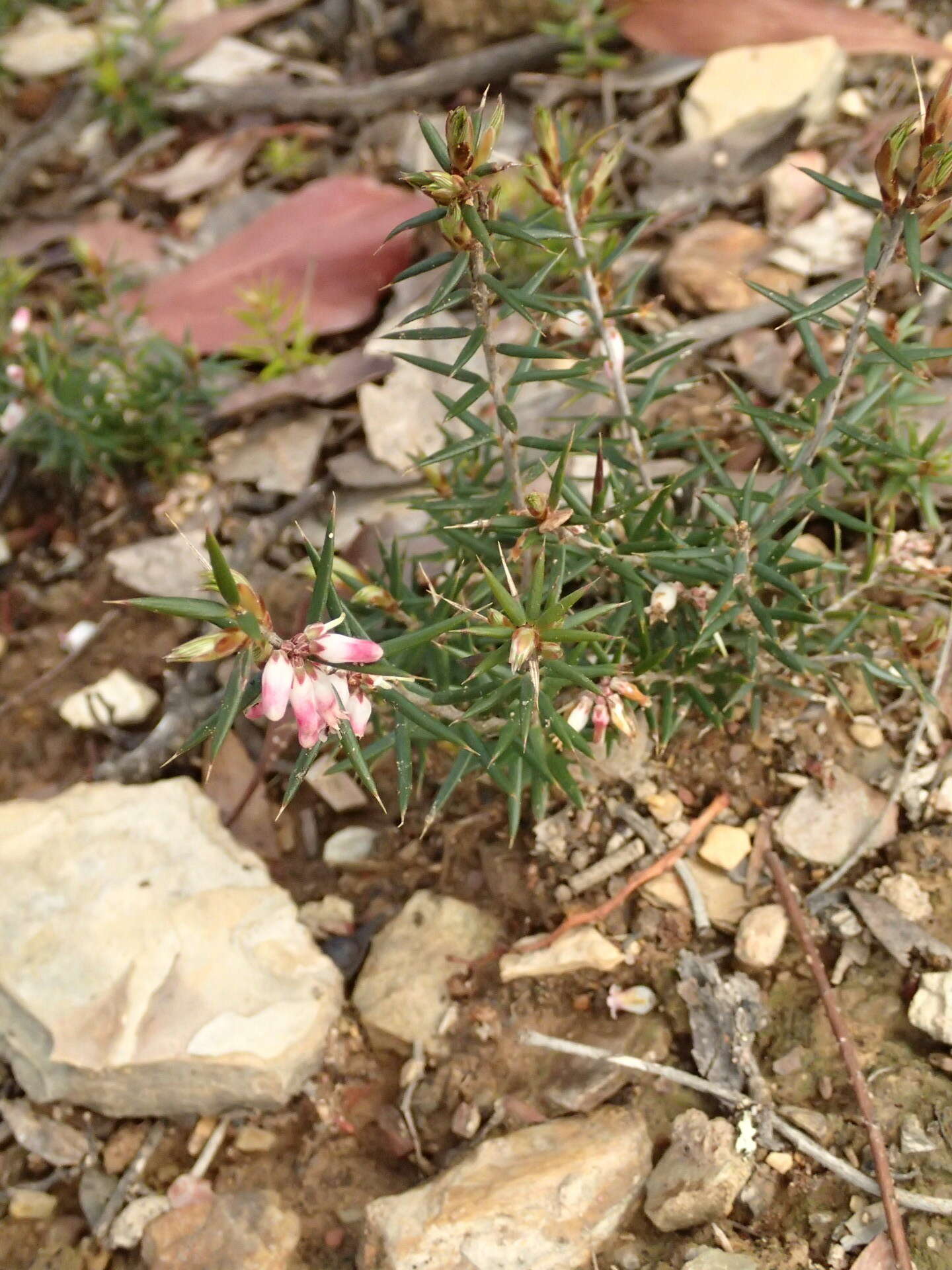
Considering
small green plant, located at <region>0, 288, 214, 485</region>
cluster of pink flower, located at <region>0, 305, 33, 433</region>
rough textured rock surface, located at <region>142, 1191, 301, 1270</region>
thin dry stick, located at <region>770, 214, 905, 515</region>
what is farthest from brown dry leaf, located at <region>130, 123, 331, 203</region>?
→ rough textured rock surface, located at <region>142, 1191, 301, 1270</region>

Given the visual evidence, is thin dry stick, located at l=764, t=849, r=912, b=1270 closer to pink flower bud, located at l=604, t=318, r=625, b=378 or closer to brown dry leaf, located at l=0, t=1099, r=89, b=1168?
pink flower bud, located at l=604, t=318, r=625, b=378

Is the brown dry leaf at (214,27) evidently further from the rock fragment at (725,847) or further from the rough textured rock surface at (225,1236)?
the rough textured rock surface at (225,1236)

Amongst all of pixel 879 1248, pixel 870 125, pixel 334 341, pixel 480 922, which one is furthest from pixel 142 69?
pixel 879 1248

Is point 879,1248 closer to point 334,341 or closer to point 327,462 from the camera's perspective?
point 327,462

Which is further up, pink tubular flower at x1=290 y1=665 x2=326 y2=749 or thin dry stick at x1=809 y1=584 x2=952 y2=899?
pink tubular flower at x1=290 y1=665 x2=326 y2=749

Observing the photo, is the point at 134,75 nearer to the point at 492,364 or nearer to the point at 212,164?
the point at 212,164

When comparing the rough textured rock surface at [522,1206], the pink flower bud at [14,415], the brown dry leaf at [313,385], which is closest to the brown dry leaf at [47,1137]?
Result: the rough textured rock surface at [522,1206]
